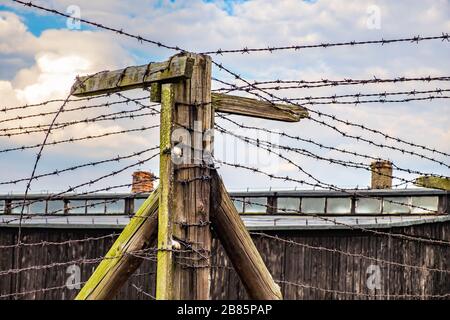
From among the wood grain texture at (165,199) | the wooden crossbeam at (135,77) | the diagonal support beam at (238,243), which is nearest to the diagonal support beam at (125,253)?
the wood grain texture at (165,199)

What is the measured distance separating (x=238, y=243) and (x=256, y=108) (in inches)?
57.3

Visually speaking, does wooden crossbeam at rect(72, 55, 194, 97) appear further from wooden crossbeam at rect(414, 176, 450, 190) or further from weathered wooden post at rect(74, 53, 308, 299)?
wooden crossbeam at rect(414, 176, 450, 190)

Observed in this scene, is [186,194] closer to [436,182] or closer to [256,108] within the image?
[256,108]

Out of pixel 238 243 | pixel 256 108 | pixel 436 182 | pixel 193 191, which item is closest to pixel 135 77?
pixel 193 191

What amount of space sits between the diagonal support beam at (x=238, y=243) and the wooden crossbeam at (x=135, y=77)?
3.20 feet

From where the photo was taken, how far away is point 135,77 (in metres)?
6.30

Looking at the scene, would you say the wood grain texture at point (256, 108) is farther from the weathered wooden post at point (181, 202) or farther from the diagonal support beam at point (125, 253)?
the diagonal support beam at point (125, 253)

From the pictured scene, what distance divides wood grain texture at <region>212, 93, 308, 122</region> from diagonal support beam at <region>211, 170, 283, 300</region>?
0.72 meters

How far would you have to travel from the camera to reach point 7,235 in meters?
17.3

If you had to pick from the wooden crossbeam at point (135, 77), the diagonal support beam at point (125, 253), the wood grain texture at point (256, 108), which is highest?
the wooden crossbeam at point (135, 77)

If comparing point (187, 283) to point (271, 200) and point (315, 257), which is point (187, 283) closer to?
point (315, 257)

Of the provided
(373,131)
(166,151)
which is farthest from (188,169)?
(373,131)

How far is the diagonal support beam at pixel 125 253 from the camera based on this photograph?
611cm
